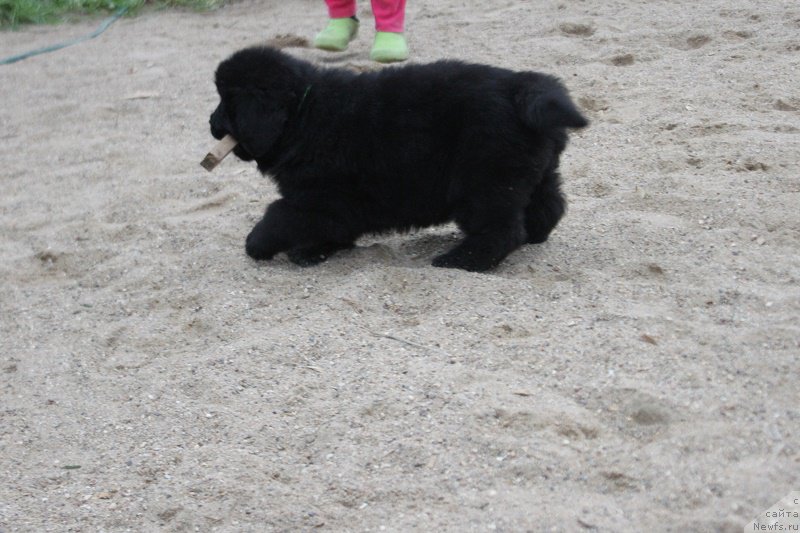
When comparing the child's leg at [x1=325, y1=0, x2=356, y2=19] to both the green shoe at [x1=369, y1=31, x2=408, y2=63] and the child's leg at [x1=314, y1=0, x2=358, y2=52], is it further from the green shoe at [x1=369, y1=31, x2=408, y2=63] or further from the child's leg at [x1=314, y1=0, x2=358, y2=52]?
the green shoe at [x1=369, y1=31, x2=408, y2=63]

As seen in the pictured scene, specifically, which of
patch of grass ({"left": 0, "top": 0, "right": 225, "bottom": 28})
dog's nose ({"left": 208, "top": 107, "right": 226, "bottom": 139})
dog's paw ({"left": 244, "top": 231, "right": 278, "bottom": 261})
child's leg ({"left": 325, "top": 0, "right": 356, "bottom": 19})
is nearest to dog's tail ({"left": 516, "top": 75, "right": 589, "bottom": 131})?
dog's paw ({"left": 244, "top": 231, "right": 278, "bottom": 261})

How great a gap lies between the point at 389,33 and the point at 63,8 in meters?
4.20

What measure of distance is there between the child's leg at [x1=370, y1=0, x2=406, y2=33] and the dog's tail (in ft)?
9.01

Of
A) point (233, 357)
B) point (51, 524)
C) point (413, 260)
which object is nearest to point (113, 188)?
point (413, 260)

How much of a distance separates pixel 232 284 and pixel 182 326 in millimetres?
334

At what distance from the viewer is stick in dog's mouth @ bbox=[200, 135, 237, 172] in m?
4.07

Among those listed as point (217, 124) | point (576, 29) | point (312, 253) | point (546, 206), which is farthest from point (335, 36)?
point (546, 206)

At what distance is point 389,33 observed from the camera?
20.4 feet

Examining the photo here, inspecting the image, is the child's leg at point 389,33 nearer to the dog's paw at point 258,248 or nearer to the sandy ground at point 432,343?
the sandy ground at point 432,343

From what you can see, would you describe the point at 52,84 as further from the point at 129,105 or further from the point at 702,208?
the point at 702,208

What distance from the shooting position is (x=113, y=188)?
502 cm

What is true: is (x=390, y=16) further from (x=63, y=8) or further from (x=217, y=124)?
(x=63, y=8)

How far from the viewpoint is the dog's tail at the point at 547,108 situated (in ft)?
11.5

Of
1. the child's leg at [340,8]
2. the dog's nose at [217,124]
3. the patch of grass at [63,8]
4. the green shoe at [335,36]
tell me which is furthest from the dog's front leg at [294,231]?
the patch of grass at [63,8]
